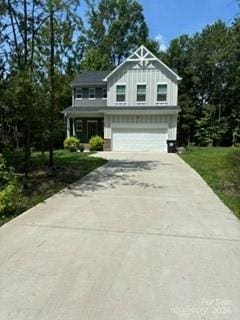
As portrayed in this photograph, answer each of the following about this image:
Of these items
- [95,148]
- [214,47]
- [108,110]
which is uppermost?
[214,47]

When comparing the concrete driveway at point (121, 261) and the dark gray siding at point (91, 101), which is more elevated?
the dark gray siding at point (91, 101)

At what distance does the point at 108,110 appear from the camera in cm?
2669

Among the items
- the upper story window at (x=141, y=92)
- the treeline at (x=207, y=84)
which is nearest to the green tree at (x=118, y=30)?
the treeline at (x=207, y=84)

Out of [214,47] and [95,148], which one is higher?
[214,47]

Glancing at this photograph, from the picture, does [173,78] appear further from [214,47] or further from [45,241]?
[45,241]

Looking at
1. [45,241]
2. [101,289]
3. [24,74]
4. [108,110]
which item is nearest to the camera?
[101,289]

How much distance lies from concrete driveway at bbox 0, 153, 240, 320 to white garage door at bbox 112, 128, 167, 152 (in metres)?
17.8

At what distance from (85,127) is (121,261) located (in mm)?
25247

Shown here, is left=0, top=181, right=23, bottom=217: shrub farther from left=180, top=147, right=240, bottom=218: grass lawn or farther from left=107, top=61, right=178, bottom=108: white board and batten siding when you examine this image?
left=107, top=61, right=178, bottom=108: white board and batten siding

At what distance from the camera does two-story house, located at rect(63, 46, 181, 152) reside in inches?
1027

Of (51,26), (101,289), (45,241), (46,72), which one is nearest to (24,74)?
(46,72)

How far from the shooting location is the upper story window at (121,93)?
27719mm

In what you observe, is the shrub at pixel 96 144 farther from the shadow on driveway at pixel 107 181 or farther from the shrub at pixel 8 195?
the shrub at pixel 8 195

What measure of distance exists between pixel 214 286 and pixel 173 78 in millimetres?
24185
